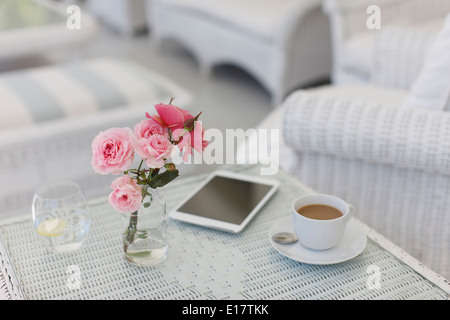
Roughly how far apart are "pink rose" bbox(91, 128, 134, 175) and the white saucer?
297 mm

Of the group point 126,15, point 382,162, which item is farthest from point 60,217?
point 126,15

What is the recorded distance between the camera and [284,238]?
901 mm

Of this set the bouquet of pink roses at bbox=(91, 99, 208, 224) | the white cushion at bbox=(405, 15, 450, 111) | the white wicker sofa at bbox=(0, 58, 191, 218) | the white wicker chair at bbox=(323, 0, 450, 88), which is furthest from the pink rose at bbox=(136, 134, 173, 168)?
the white wicker chair at bbox=(323, 0, 450, 88)

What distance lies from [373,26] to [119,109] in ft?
3.82

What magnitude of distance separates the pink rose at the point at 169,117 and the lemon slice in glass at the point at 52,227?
279 millimetres

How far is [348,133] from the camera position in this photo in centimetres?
113

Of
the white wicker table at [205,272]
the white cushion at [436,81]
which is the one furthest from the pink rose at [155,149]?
the white cushion at [436,81]

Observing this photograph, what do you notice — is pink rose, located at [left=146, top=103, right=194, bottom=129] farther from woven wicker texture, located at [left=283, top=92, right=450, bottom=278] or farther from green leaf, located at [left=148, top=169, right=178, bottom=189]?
woven wicker texture, located at [left=283, top=92, right=450, bottom=278]

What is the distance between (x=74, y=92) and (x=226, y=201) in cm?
94

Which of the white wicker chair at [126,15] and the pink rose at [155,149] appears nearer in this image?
the pink rose at [155,149]

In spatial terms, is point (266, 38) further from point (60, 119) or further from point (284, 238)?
point (284, 238)

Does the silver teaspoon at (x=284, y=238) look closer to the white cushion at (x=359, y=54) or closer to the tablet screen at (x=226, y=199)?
the tablet screen at (x=226, y=199)

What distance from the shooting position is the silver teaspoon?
0.89m

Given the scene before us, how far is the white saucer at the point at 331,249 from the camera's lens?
85 centimetres
